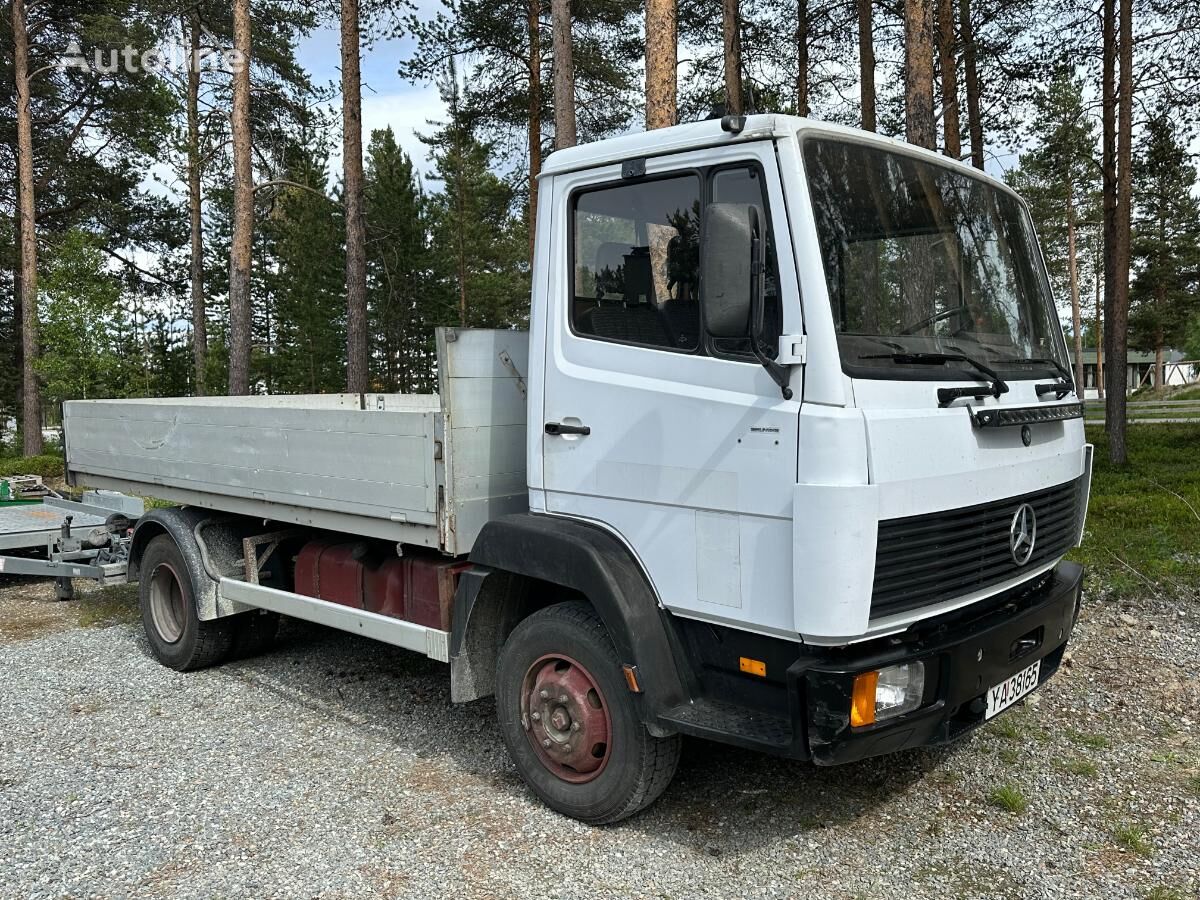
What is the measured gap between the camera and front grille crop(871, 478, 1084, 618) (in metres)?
3.01

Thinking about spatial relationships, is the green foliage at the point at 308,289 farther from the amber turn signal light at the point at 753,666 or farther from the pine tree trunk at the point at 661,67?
the amber turn signal light at the point at 753,666

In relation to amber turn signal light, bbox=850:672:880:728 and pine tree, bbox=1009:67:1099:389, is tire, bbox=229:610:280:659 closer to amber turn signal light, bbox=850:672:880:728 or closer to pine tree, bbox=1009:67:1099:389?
amber turn signal light, bbox=850:672:880:728

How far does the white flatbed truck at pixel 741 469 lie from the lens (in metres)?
3.02

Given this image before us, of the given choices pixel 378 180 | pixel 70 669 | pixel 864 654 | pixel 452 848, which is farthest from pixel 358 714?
pixel 378 180

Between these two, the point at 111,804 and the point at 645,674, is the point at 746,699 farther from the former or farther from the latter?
the point at 111,804

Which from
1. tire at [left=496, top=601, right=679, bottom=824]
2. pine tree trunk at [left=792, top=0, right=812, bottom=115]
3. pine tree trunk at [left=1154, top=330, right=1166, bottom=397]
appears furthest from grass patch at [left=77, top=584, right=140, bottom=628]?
pine tree trunk at [left=1154, top=330, right=1166, bottom=397]

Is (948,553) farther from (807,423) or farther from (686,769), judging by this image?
(686,769)

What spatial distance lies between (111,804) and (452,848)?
5.43ft

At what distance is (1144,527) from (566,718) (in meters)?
7.38

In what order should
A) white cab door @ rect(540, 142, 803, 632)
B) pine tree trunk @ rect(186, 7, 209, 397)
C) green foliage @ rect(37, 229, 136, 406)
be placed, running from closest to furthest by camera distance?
white cab door @ rect(540, 142, 803, 632) → green foliage @ rect(37, 229, 136, 406) → pine tree trunk @ rect(186, 7, 209, 397)

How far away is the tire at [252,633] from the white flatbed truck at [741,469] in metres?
1.85

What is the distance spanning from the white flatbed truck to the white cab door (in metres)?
0.01

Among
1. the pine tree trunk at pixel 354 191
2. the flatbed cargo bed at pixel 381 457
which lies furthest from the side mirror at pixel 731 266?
the pine tree trunk at pixel 354 191

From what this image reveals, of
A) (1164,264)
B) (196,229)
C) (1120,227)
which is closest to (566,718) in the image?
(1120,227)
